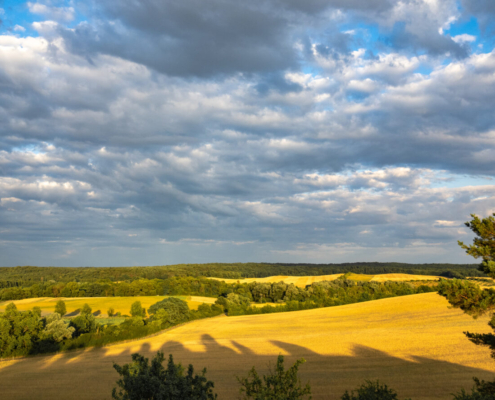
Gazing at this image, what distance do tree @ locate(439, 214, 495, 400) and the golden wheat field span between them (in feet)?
47.0

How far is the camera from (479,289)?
45.1ft

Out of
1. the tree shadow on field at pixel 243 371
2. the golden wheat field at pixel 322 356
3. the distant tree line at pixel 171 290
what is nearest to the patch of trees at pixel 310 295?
the distant tree line at pixel 171 290

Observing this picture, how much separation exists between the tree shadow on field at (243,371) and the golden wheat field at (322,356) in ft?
0.31

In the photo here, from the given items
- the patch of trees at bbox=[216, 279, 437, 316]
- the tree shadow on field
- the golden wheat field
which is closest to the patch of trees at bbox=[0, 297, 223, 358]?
the golden wheat field

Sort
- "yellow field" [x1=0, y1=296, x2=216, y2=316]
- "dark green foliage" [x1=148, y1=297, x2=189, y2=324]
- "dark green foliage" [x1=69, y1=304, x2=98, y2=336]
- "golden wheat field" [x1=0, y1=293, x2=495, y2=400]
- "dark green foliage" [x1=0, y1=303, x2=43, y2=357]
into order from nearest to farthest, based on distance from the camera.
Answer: "golden wheat field" [x1=0, y1=293, x2=495, y2=400] → "dark green foliage" [x1=0, y1=303, x2=43, y2=357] → "dark green foliage" [x1=69, y1=304, x2=98, y2=336] → "dark green foliage" [x1=148, y1=297, x2=189, y2=324] → "yellow field" [x1=0, y1=296, x2=216, y2=316]

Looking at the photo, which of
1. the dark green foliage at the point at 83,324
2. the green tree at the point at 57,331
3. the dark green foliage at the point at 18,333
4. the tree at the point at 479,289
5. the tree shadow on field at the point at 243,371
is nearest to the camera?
the tree at the point at 479,289

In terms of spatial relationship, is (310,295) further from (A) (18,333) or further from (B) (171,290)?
(A) (18,333)

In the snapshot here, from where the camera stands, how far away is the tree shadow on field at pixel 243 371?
28094 millimetres

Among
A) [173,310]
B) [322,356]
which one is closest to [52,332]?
[173,310]

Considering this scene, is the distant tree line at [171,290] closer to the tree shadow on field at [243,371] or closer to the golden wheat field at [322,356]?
the golden wheat field at [322,356]

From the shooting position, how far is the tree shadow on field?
2809 centimetres

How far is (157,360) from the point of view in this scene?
41.7 feet

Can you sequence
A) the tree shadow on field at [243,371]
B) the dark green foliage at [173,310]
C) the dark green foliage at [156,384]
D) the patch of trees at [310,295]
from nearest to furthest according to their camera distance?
the dark green foliage at [156,384]
the tree shadow on field at [243,371]
the dark green foliage at [173,310]
the patch of trees at [310,295]

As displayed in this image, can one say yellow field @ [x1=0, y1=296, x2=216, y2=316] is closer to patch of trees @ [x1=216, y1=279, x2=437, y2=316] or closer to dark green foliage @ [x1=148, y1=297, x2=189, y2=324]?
patch of trees @ [x1=216, y1=279, x2=437, y2=316]
